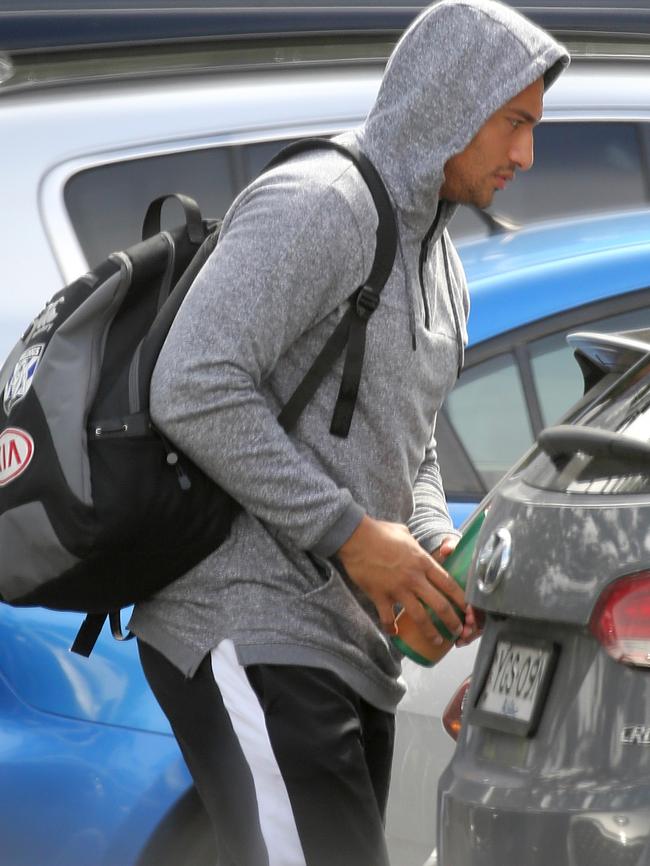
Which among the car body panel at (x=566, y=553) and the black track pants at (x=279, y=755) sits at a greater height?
the car body panel at (x=566, y=553)

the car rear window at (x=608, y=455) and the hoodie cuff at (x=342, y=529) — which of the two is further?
the hoodie cuff at (x=342, y=529)

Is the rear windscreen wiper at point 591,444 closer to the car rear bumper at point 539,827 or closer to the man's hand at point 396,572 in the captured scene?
the man's hand at point 396,572

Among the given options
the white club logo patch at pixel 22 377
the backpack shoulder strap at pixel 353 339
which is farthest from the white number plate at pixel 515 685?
the white club logo patch at pixel 22 377

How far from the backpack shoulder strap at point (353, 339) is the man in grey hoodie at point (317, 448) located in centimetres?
2

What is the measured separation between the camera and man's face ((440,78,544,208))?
7.72 feet

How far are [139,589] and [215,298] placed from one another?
0.46 m

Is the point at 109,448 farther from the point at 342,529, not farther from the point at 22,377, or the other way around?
the point at 342,529

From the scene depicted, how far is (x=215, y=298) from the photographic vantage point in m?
2.17

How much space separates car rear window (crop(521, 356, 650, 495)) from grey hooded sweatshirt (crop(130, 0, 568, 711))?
0.26 meters

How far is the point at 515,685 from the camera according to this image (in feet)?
6.89

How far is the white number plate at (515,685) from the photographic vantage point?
2.04 metres

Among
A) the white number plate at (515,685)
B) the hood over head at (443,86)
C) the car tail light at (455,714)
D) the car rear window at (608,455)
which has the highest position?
the hood over head at (443,86)

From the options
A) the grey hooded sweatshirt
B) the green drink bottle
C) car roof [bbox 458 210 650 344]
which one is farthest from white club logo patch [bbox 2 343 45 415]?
car roof [bbox 458 210 650 344]

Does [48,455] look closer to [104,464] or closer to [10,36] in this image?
[104,464]
